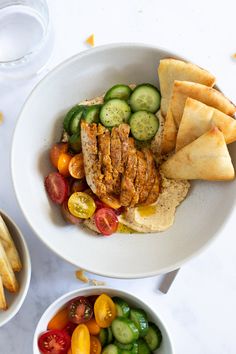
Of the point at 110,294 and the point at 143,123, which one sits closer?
the point at 143,123

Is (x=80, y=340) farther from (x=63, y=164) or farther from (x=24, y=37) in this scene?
(x=24, y=37)

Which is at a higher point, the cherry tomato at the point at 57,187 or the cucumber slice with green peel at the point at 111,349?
the cherry tomato at the point at 57,187

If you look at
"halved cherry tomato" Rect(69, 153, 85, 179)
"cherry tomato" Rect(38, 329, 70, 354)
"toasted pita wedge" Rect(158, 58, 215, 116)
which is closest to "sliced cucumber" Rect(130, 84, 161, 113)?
"toasted pita wedge" Rect(158, 58, 215, 116)

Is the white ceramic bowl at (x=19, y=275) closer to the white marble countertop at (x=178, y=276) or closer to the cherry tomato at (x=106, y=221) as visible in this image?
the white marble countertop at (x=178, y=276)

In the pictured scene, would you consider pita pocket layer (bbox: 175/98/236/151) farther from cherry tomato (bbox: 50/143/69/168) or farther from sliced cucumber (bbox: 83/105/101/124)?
cherry tomato (bbox: 50/143/69/168)

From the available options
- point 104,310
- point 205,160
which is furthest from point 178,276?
point 205,160

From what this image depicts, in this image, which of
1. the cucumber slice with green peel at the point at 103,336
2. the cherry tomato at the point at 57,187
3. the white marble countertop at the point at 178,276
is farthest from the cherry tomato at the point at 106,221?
the cucumber slice with green peel at the point at 103,336

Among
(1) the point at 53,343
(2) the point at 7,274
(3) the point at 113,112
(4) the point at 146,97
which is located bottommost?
(1) the point at 53,343
